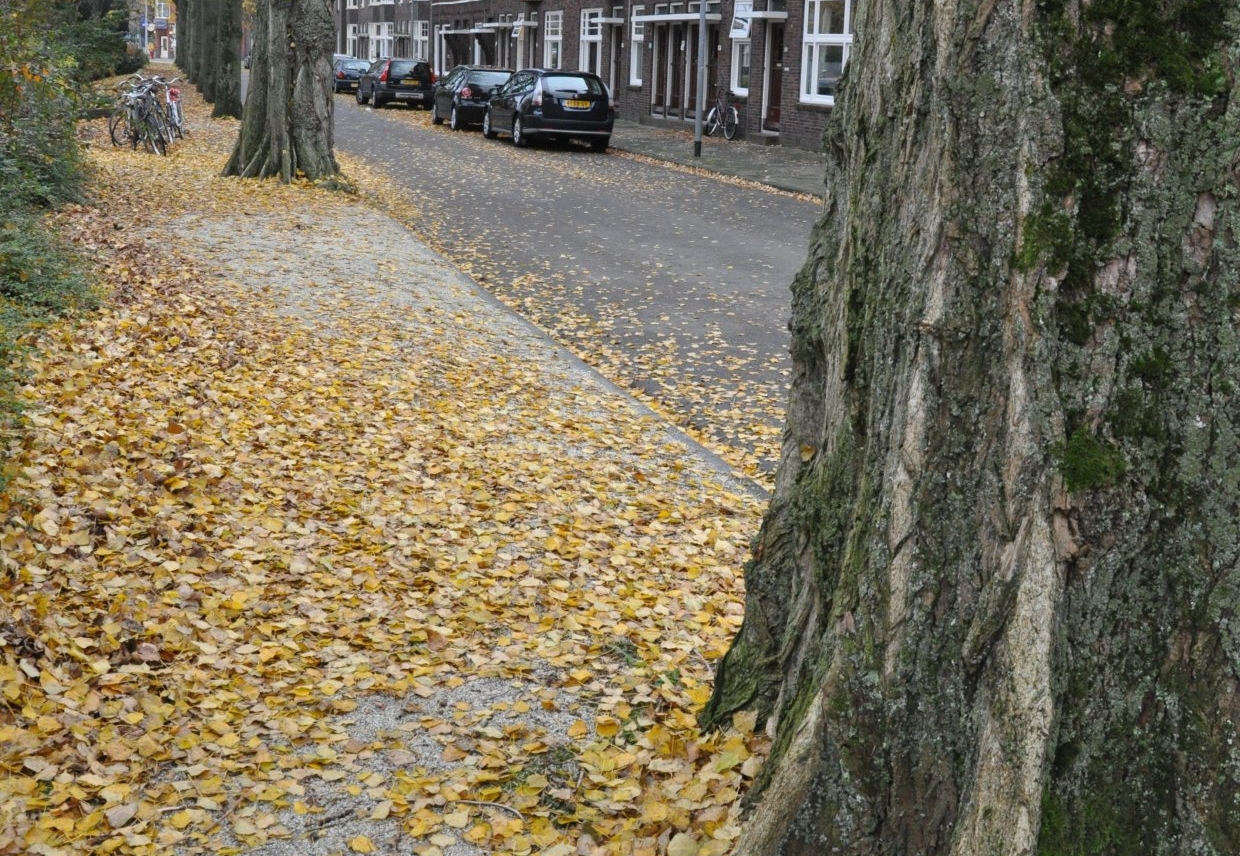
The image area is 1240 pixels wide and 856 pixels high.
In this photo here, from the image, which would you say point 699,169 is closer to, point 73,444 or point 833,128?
point 73,444

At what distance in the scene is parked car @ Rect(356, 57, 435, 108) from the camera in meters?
46.1

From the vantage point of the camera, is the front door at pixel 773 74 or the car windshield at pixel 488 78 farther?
the car windshield at pixel 488 78

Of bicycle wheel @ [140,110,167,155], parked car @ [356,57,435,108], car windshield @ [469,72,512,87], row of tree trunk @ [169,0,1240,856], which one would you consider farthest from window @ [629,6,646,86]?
row of tree trunk @ [169,0,1240,856]

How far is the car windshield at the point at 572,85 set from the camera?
30.0 m

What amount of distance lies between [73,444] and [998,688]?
5206 mm

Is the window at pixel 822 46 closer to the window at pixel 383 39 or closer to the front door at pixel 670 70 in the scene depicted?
the front door at pixel 670 70

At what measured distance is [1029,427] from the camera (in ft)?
8.19

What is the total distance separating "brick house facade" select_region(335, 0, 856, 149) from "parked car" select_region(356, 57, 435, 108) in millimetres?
4876

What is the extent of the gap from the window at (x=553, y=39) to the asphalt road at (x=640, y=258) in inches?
844

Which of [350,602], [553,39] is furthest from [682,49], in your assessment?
[350,602]

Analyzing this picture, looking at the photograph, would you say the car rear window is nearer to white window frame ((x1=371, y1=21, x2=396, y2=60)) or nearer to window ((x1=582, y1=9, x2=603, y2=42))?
window ((x1=582, y1=9, x2=603, y2=42))

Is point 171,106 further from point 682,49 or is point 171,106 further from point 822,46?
point 682,49

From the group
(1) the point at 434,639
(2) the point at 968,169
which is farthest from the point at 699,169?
(2) the point at 968,169

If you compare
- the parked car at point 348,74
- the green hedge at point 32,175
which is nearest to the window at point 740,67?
the green hedge at point 32,175
